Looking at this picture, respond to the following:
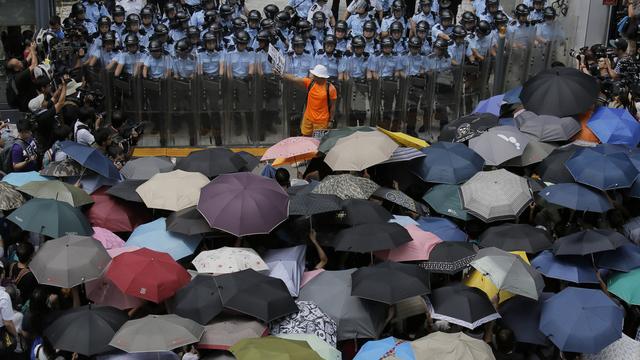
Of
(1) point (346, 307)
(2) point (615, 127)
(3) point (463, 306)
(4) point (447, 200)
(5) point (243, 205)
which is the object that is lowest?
(1) point (346, 307)

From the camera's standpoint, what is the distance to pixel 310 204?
455 inches

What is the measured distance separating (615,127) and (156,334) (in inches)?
Answer: 324

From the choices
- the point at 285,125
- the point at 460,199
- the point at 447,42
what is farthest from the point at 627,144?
the point at 285,125

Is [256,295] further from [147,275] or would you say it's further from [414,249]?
[414,249]

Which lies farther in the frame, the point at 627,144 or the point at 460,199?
the point at 627,144

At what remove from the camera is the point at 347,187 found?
1240cm

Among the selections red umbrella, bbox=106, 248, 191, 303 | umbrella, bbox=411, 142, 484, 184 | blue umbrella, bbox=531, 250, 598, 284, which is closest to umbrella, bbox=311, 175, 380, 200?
umbrella, bbox=411, 142, 484, 184

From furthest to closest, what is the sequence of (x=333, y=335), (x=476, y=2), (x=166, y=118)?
(x=476, y=2)
(x=166, y=118)
(x=333, y=335)

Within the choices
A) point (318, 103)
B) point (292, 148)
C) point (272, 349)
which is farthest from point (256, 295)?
point (318, 103)

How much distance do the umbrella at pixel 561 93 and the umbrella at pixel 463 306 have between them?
209 inches

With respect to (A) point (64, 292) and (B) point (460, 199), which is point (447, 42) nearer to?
(B) point (460, 199)

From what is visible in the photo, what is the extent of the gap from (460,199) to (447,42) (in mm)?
6290

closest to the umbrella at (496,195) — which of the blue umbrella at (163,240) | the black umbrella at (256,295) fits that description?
the black umbrella at (256,295)

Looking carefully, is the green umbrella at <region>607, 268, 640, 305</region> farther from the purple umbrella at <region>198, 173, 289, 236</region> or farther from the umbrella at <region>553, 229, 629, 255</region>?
the purple umbrella at <region>198, 173, 289, 236</region>
